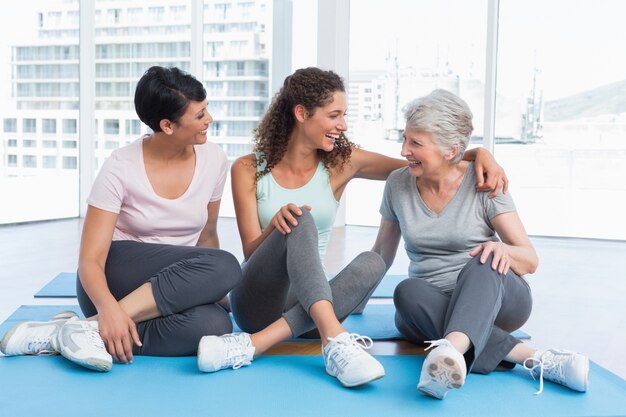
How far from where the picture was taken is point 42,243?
198 inches

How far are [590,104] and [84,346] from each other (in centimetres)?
478

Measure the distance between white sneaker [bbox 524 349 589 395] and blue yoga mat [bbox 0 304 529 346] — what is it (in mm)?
605

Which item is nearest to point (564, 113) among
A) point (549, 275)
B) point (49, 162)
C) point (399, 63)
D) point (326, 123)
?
point (399, 63)

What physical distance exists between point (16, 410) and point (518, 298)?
55.1 inches

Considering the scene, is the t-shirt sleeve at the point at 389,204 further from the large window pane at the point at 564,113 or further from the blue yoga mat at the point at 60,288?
the large window pane at the point at 564,113

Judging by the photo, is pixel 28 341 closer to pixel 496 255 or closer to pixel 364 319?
pixel 364 319

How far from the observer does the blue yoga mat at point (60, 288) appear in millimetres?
3369

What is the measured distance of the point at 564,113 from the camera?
5.92 metres

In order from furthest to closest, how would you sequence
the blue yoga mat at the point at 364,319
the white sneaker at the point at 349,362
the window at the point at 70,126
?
the window at the point at 70,126 → the blue yoga mat at the point at 364,319 → the white sneaker at the point at 349,362

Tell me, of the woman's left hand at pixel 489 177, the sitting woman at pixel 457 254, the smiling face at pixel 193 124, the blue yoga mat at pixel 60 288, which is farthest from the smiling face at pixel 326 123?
the blue yoga mat at pixel 60 288

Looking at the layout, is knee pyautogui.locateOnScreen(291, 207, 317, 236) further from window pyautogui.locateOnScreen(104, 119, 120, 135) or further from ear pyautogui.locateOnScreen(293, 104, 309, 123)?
window pyautogui.locateOnScreen(104, 119, 120, 135)

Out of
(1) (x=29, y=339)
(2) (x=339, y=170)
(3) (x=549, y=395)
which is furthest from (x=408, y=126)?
(1) (x=29, y=339)

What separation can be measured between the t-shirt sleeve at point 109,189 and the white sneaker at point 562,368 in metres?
1.31

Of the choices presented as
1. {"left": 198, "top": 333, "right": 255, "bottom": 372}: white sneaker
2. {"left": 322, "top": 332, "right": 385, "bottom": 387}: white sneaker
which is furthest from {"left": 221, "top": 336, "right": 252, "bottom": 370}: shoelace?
{"left": 322, "top": 332, "right": 385, "bottom": 387}: white sneaker
